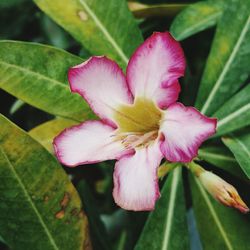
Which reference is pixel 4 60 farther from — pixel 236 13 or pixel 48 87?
pixel 236 13

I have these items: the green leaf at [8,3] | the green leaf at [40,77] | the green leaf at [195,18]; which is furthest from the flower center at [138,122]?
the green leaf at [8,3]

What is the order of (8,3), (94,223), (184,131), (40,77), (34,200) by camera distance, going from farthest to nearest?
(8,3) < (94,223) < (40,77) < (34,200) < (184,131)

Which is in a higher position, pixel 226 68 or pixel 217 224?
pixel 226 68

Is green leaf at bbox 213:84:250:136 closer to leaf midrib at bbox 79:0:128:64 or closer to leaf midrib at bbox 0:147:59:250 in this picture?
leaf midrib at bbox 79:0:128:64

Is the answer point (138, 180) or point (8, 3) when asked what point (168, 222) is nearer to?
point (138, 180)

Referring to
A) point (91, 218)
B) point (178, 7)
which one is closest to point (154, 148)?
point (91, 218)

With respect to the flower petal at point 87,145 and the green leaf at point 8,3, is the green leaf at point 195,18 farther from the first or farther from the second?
the green leaf at point 8,3

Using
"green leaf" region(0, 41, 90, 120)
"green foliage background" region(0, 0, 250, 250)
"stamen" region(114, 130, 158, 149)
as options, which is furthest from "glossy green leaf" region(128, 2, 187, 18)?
"stamen" region(114, 130, 158, 149)

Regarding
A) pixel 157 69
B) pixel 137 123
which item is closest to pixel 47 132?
pixel 137 123
